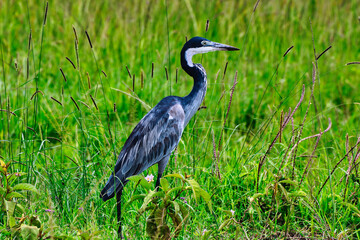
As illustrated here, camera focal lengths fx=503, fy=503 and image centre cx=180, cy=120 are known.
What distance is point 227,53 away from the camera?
19.4ft

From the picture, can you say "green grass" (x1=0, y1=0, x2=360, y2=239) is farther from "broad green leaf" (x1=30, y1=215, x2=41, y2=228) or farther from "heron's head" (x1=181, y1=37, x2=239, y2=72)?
"broad green leaf" (x1=30, y1=215, x2=41, y2=228)

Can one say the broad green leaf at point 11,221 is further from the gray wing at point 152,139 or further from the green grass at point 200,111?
the gray wing at point 152,139

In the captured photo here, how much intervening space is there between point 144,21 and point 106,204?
3217 millimetres

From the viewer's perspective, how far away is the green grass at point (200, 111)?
335 cm

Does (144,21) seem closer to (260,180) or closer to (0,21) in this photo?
(0,21)

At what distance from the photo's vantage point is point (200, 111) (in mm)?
4598

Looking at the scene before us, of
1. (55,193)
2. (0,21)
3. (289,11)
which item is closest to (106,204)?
(55,193)

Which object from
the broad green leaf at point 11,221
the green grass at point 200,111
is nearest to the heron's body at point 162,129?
the green grass at point 200,111

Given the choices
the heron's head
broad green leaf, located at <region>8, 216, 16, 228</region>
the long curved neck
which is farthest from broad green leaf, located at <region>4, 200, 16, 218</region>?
the heron's head

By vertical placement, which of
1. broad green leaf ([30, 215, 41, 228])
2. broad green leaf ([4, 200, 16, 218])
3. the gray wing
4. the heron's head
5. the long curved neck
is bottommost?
broad green leaf ([30, 215, 41, 228])

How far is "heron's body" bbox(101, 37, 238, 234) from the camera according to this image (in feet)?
11.0

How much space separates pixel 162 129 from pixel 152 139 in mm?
97

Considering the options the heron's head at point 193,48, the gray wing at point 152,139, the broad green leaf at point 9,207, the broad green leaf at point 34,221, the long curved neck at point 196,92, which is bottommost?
the broad green leaf at point 34,221

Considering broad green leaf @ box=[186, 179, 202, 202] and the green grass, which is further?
the green grass
